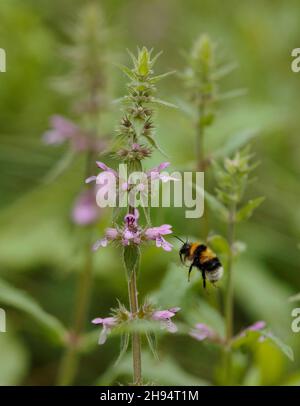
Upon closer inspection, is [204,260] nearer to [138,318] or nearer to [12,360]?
[138,318]

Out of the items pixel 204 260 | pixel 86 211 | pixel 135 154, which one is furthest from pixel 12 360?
pixel 135 154

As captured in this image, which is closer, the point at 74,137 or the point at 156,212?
the point at 74,137

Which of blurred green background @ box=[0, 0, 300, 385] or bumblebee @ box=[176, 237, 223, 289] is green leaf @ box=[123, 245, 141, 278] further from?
blurred green background @ box=[0, 0, 300, 385]

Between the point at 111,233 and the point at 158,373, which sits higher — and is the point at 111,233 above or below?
above

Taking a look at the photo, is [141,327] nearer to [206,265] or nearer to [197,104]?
[206,265]

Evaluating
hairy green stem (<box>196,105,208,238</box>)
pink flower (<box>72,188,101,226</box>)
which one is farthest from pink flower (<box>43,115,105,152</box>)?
hairy green stem (<box>196,105,208,238</box>)

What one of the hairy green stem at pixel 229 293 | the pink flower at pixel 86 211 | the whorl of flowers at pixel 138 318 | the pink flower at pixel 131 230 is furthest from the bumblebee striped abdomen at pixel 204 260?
the pink flower at pixel 86 211
